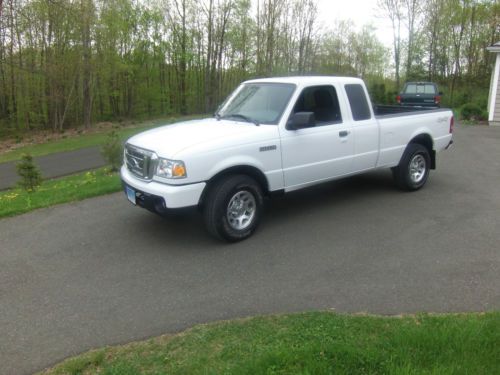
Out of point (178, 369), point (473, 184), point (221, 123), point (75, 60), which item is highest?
point (75, 60)

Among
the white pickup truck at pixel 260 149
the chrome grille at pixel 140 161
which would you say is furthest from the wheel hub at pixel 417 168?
the chrome grille at pixel 140 161

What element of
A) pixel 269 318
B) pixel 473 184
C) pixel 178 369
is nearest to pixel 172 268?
pixel 269 318

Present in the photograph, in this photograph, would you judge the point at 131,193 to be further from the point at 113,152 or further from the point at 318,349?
the point at 113,152

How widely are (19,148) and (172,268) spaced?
20699 mm

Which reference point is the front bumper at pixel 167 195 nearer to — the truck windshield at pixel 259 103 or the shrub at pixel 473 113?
the truck windshield at pixel 259 103

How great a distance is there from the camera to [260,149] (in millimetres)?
5199

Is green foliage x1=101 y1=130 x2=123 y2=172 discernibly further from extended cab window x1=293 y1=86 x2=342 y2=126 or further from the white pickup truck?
extended cab window x1=293 y1=86 x2=342 y2=126

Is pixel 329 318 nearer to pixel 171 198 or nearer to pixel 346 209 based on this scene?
pixel 171 198

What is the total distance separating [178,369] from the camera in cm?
288

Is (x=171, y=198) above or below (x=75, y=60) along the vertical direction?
below


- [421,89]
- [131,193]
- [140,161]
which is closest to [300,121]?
[140,161]

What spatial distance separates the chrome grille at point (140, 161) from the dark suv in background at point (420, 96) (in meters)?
17.0

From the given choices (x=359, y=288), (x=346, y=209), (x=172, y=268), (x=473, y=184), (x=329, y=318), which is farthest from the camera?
(x=473, y=184)

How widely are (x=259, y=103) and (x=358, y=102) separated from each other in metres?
1.54
